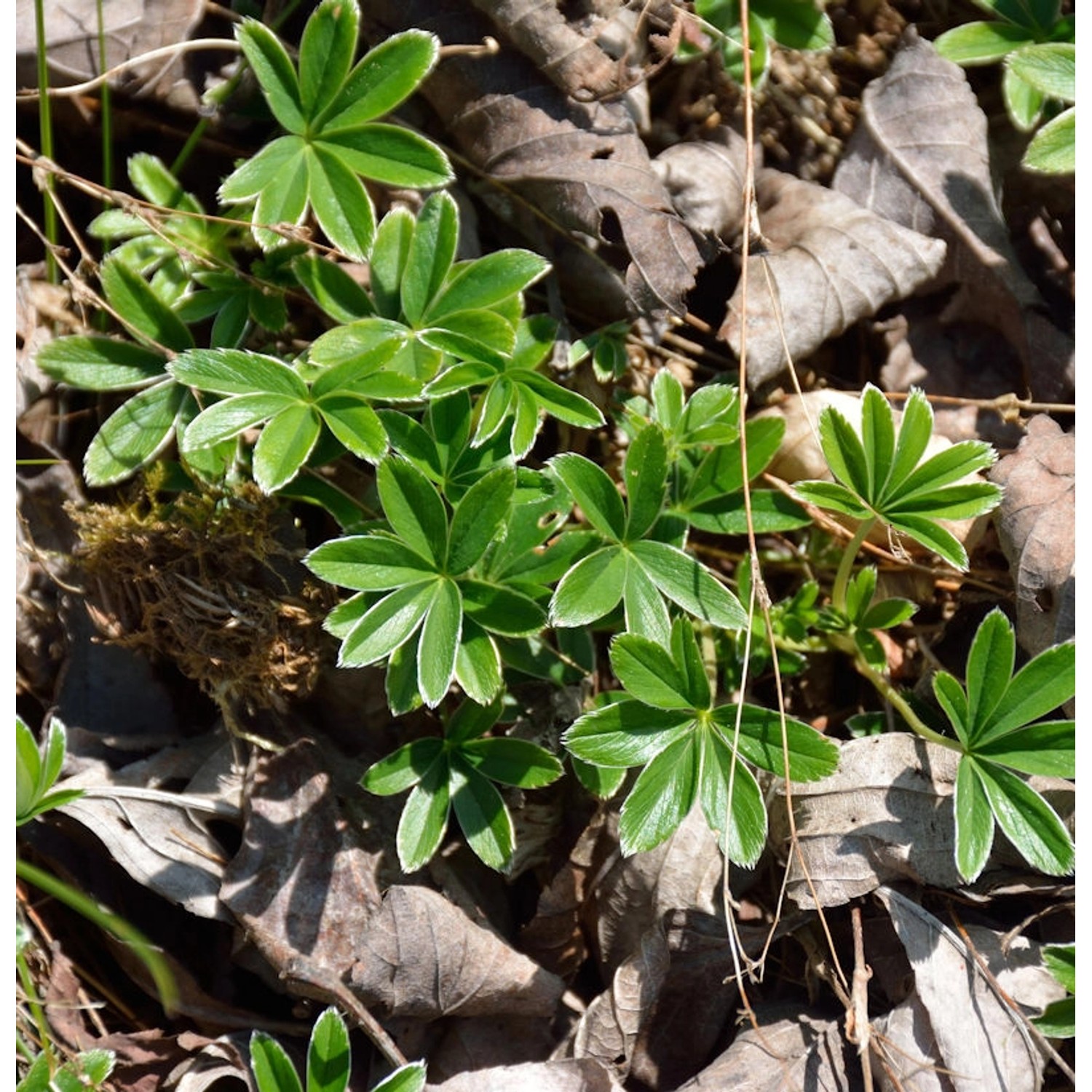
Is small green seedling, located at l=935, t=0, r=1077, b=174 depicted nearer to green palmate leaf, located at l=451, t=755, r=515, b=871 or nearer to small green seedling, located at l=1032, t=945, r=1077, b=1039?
small green seedling, located at l=1032, t=945, r=1077, b=1039

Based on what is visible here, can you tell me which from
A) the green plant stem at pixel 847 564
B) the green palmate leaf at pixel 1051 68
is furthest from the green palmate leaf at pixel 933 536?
the green palmate leaf at pixel 1051 68

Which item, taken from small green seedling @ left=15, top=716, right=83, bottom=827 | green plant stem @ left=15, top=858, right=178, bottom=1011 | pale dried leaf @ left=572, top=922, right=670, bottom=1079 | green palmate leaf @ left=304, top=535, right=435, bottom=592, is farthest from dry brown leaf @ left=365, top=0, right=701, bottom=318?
green plant stem @ left=15, top=858, right=178, bottom=1011

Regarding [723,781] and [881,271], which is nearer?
[723,781]

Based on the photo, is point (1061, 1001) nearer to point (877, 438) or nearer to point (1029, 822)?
point (1029, 822)

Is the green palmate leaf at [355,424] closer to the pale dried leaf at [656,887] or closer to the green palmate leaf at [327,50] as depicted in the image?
the green palmate leaf at [327,50]

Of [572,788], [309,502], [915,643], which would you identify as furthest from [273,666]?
[915,643]

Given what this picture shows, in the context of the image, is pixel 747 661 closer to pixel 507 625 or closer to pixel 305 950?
pixel 507 625
